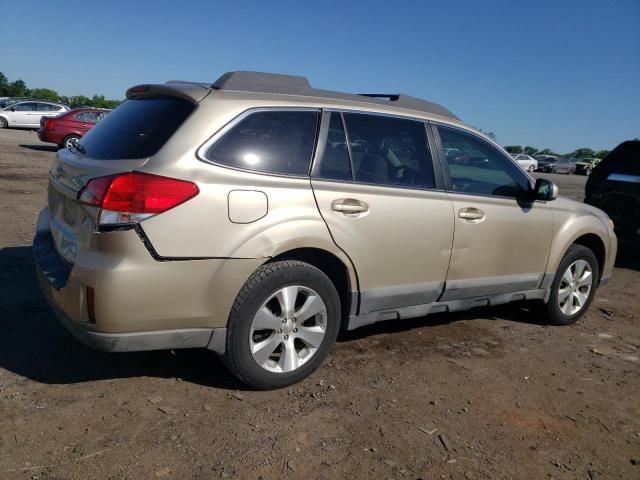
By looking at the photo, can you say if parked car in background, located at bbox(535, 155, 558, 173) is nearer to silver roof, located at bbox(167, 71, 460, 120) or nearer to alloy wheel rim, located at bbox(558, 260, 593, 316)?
alloy wheel rim, located at bbox(558, 260, 593, 316)

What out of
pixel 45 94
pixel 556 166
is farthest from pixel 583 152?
pixel 45 94

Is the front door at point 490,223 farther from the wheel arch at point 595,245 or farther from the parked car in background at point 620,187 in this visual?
the parked car in background at point 620,187

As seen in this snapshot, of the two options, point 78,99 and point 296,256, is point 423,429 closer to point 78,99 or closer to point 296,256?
point 296,256

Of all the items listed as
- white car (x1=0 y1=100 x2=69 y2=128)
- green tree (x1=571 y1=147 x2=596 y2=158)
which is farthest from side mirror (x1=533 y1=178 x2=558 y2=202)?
green tree (x1=571 y1=147 x2=596 y2=158)

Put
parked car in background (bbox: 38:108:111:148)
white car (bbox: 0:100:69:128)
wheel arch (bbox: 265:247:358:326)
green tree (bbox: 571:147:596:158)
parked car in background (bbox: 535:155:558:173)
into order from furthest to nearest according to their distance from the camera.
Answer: green tree (bbox: 571:147:596:158) → parked car in background (bbox: 535:155:558:173) → white car (bbox: 0:100:69:128) → parked car in background (bbox: 38:108:111:148) → wheel arch (bbox: 265:247:358:326)

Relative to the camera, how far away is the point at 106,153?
3.32m

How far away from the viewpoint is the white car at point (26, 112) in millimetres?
27578

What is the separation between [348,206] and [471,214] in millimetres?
1139

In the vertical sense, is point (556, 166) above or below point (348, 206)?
below

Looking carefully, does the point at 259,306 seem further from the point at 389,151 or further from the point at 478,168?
the point at 478,168

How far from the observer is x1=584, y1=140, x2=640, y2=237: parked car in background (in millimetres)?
8250

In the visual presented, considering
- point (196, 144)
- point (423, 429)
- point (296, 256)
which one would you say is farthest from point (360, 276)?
point (196, 144)

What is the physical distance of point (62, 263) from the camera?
331 centimetres

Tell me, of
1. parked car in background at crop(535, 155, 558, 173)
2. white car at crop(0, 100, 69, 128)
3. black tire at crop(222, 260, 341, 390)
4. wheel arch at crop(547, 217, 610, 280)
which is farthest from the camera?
parked car in background at crop(535, 155, 558, 173)
